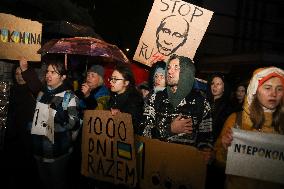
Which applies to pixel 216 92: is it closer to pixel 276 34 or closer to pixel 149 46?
pixel 149 46

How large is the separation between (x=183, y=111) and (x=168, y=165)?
629mm

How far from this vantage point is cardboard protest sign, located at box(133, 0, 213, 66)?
5613 millimetres

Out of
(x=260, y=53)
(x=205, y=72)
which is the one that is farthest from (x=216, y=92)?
(x=205, y=72)

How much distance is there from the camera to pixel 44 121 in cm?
459

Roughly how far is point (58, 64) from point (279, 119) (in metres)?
2.70

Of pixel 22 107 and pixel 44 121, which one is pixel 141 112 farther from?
pixel 22 107

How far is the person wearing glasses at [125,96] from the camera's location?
15.5ft

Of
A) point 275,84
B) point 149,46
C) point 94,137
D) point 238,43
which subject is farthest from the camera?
point 238,43

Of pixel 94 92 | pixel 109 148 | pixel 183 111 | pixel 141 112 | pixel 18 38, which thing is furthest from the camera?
pixel 94 92

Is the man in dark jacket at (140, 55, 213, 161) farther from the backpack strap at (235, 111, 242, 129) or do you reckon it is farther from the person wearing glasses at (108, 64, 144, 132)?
the person wearing glasses at (108, 64, 144, 132)

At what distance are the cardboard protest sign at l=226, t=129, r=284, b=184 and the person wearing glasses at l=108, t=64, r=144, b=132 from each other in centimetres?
150

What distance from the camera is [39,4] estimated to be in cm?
761

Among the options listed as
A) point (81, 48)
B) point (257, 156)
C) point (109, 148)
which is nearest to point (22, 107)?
point (109, 148)

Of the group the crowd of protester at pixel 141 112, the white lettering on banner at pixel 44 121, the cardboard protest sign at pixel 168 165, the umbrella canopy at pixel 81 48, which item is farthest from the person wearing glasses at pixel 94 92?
the cardboard protest sign at pixel 168 165
